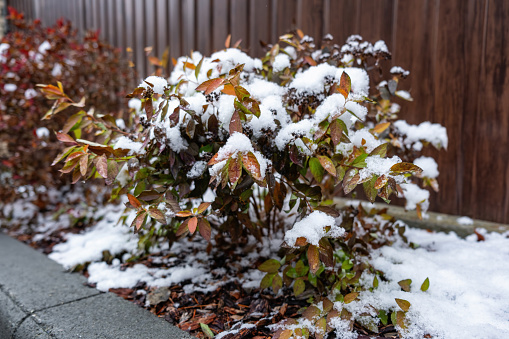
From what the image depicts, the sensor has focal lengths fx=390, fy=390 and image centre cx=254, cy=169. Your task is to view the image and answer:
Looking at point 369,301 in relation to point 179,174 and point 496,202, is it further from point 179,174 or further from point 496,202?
point 496,202

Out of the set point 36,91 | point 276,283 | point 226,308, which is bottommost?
point 226,308

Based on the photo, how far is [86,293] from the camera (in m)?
1.68

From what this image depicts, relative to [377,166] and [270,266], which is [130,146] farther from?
[377,166]

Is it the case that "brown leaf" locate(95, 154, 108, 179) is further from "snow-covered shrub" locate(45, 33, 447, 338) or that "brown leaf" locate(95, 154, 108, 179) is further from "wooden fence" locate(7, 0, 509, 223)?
"wooden fence" locate(7, 0, 509, 223)

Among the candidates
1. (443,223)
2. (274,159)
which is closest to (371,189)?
(274,159)

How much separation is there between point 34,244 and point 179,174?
5.22 feet

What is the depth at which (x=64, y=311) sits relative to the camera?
149 cm

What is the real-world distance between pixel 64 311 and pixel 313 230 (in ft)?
3.28

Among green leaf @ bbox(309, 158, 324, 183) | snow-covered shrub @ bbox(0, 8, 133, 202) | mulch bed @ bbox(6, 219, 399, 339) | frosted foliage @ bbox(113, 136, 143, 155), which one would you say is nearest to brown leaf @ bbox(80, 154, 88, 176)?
frosted foliage @ bbox(113, 136, 143, 155)

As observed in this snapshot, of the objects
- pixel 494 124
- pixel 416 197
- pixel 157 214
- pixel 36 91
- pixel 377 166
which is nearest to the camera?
pixel 377 166

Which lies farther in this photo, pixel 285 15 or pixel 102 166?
pixel 285 15

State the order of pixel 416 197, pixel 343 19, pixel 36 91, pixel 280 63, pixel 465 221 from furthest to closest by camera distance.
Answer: pixel 36 91, pixel 343 19, pixel 465 221, pixel 416 197, pixel 280 63

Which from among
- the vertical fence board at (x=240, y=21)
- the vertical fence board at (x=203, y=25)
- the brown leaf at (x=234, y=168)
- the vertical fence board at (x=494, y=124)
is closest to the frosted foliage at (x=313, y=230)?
the brown leaf at (x=234, y=168)

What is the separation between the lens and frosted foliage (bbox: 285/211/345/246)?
133 cm
